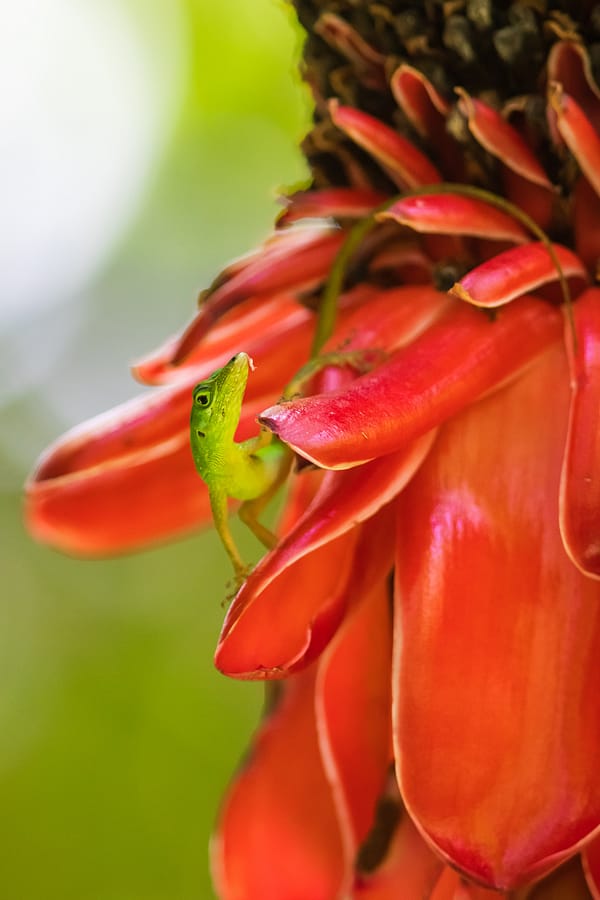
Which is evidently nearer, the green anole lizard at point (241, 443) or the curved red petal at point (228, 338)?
the green anole lizard at point (241, 443)

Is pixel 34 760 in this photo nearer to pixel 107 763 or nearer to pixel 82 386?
pixel 107 763

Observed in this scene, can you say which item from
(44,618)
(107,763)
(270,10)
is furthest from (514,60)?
(44,618)

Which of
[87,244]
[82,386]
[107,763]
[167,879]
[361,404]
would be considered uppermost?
[361,404]

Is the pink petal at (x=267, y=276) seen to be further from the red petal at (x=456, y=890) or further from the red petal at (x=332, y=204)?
the red petal at (x=456, y=890)

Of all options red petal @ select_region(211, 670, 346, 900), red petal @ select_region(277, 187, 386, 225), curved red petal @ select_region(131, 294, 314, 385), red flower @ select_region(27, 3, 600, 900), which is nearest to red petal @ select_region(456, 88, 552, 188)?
red flower @ select_region(27, 3, 600, 900)

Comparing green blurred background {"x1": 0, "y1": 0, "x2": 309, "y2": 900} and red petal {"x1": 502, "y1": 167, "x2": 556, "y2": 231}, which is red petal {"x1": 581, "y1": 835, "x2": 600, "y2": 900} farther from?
green blurred background {"x1": 0, "y1": 0, "x2": 309, "y2": 900}

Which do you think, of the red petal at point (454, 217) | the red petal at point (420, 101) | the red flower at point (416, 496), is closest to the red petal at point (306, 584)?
the red flower at point (416, 496)

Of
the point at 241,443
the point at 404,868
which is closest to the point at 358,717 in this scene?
the point at 404,868
